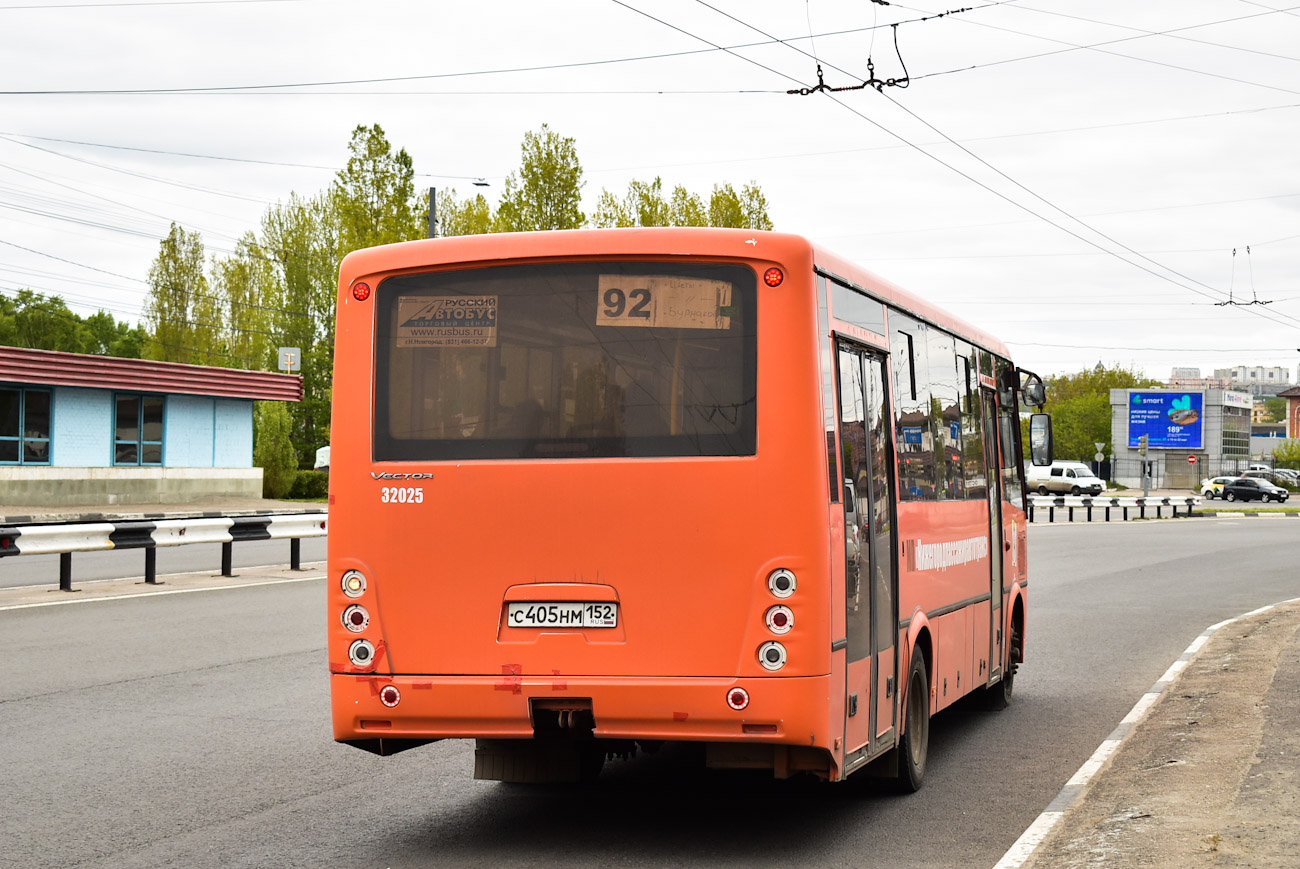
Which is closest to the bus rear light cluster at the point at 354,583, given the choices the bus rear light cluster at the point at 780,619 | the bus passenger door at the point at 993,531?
the bus rear light cluster at the point at 780,619

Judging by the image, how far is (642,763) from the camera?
29.0 ft

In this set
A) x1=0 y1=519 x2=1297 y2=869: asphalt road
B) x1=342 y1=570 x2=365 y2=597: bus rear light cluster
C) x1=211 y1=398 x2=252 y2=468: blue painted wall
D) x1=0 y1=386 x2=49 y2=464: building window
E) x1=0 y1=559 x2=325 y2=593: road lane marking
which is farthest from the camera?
x1=211 y1=398 x2=252 y2=468: blue painted wall

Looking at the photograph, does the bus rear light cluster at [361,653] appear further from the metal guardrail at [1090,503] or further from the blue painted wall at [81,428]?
the metal guardrail at [1090,503]

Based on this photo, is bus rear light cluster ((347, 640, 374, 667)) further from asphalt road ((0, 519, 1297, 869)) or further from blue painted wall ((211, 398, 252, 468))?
blue painted wall ((211, 398, 252, 468))

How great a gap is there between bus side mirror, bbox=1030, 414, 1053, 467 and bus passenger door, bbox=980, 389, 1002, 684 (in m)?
0.93

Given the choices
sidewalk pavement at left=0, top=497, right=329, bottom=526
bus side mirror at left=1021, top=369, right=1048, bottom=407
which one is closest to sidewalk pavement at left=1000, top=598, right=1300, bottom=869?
bus side mirror at left=1021, top=369, right=1048, bottom=407

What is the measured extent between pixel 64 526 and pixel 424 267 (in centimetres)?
1233

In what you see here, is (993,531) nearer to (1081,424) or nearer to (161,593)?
(161,593)

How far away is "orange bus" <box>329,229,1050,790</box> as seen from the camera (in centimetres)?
627

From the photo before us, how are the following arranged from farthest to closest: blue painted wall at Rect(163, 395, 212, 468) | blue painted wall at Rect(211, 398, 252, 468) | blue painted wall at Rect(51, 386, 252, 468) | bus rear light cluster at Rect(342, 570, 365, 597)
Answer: blue painted wall at Rect(211, 398, 252, 468) → blue painted wall at Rect(163, 395, 212, 468) → blue painted wall at Rect(51, 386, 252, 468) → bus rear light cluster at Rect(342, 570, 365, 597)

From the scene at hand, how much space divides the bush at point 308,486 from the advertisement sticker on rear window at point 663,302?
49896 mm

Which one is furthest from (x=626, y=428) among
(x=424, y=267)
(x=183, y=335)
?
(x=183, y=335)

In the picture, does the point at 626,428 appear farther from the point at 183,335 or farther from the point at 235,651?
the point at 183,335

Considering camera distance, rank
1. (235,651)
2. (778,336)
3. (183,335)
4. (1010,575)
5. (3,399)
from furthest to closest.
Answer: (183,335)
(3,399)
(235,651)
(1010,575)
(778,336)
